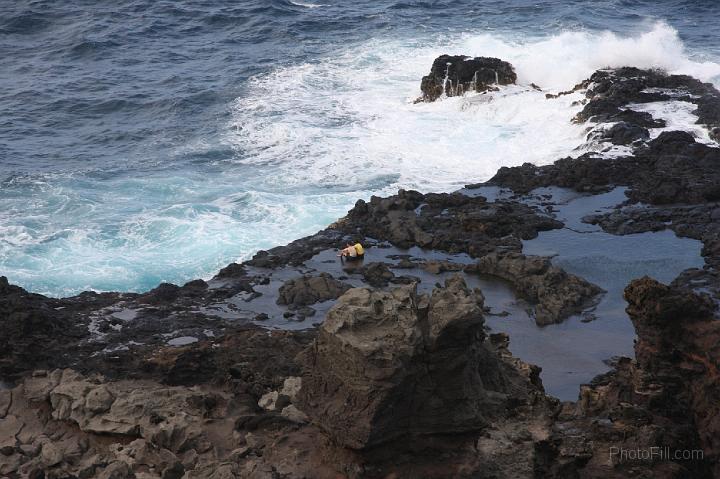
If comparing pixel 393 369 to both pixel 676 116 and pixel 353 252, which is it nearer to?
pixel 353 252

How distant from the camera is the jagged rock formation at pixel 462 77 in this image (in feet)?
106

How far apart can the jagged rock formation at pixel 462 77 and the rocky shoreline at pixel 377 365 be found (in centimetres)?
1140

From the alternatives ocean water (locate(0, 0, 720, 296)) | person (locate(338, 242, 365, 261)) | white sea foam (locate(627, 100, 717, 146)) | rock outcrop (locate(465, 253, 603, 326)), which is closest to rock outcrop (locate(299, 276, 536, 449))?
rock outcrop (locate(465, 253, 603, 326))

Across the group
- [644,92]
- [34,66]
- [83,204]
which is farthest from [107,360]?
[34,66]

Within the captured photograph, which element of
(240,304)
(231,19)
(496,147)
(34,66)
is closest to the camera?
(240,304)

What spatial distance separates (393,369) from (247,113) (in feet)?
78.5

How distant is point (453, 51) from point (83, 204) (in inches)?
750

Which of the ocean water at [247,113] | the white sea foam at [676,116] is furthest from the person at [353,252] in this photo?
the white sea foam at [676,116]

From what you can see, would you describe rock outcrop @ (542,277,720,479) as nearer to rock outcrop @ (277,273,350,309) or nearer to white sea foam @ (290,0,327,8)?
rock outcrop @ (277,273,350,309)

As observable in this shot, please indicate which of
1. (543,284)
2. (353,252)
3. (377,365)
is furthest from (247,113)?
(377,365)

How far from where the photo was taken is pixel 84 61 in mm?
38625

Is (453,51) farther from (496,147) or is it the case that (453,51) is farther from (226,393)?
(226,393)

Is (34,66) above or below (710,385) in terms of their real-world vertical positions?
below

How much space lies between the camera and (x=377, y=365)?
9.30m
